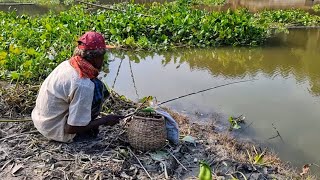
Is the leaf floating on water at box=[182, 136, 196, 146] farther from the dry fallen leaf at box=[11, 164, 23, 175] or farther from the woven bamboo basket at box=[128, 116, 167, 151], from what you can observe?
the dry fallen leaf at box=[11, 164, 23, 175]

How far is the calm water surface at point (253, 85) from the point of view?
477cm

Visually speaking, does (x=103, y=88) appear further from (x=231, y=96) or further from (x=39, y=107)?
(x=231, y=96)

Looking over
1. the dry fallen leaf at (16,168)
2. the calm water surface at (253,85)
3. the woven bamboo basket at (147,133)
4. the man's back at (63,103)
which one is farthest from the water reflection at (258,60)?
the dry fallen leaf at (16,168)

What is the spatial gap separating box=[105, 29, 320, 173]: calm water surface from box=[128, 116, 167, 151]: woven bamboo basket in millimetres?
1589

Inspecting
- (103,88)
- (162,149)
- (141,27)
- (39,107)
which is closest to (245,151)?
(162,149)

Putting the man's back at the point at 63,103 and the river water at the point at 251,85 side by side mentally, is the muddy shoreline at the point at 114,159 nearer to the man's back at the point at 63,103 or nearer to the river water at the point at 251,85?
the man's back at the point at 63,103

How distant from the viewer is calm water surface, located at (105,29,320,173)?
4.77m

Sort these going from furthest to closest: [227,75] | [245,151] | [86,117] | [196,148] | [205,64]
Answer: [205,64]
[227,75]
[245,151]
[196,148]
[86,117]

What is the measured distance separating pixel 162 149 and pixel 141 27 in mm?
6268

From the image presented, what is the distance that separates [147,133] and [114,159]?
0.34 m

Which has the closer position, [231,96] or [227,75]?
[231,96]

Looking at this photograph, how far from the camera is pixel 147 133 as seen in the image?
3.27 meters

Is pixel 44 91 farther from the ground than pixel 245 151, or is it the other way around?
pixel 44 91

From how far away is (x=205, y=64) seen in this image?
7.88 m
